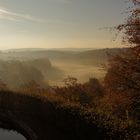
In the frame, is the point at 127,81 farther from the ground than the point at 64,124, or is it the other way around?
the point at 127,81

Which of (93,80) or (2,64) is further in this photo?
(2,64)

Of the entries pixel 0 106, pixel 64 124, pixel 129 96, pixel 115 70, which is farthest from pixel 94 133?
pixel 0 106

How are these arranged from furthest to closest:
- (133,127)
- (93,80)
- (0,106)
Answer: (93,80), (0,106), (133,127)

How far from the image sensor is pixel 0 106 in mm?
25906

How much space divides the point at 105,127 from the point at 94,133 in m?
0.78

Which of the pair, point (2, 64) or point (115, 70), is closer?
point (115, 70)

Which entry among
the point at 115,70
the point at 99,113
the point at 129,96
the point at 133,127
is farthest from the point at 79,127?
the point at 115,70

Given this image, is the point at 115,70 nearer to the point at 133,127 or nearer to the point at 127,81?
the point at 127,81

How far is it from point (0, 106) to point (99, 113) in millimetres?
10049

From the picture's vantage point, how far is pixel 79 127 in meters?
17.7

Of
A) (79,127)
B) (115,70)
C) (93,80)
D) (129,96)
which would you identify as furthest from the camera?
(93,80)

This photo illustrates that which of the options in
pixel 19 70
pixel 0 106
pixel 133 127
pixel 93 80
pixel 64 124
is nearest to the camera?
pixel 133 127

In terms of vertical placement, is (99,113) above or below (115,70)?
below

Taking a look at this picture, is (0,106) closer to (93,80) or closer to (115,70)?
(115,70)
